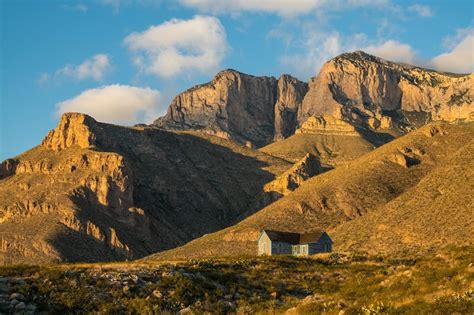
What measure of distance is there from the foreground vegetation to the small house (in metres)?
45.9

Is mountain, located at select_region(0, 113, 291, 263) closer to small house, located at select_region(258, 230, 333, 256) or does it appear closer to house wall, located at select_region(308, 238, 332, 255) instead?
small house, located at select_region(258, 230, 333, 256)

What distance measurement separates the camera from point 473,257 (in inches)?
1446

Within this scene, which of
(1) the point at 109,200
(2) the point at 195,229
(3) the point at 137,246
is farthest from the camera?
(2) the point at 195,229

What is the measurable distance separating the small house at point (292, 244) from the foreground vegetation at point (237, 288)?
4594cm

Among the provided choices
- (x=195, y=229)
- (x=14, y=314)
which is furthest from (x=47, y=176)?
(x=14, y=314)

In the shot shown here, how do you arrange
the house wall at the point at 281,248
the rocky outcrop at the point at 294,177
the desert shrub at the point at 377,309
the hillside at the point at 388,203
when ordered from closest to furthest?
the desert shrub at the point at 377,309, the house wall at the point at 281,248, the hillside at the point at 388,203, the rocky outcrop at the point at 294,177

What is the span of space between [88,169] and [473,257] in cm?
15344

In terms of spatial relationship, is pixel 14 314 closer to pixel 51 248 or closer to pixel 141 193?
pixel 51 248

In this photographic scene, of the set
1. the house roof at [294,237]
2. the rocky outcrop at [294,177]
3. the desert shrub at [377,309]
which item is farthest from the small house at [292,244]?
the rocky outcrop at [294,177]

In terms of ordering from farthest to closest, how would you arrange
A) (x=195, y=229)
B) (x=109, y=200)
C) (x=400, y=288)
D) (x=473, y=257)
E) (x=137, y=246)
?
(x=195, y=229) < (x=109, y=200) < (x=137, y=246) < (x=473, y=257) < (x=400, y=288)

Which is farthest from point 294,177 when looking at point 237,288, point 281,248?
point 237,288

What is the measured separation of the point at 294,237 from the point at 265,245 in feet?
15.8

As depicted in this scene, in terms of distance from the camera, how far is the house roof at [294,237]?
9388 cm

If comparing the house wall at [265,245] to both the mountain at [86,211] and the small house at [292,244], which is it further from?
the mountain at [86,211]
